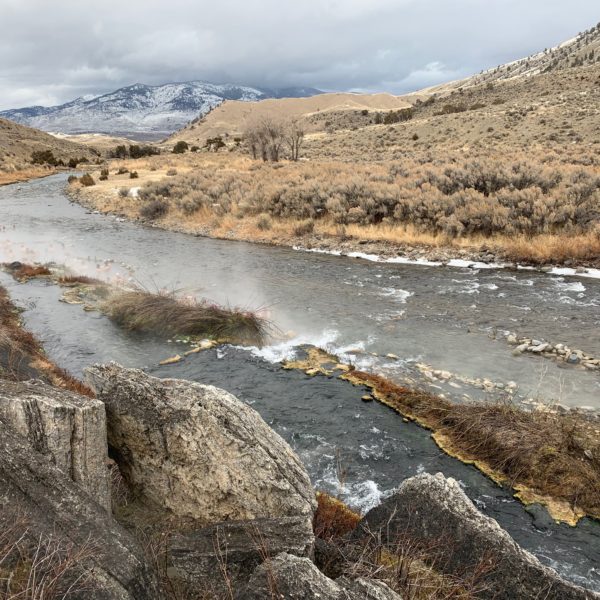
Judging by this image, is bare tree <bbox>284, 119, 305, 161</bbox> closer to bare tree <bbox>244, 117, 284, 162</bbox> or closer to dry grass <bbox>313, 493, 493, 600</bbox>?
bare tree <bbox>244, 117, 284, 162</bbox>

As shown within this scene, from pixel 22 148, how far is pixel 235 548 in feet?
357

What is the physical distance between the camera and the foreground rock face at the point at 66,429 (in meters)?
5.00

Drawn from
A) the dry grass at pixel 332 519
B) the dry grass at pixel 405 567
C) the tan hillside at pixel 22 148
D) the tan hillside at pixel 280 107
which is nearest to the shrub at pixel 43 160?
the tan hillside at pixel 22 148

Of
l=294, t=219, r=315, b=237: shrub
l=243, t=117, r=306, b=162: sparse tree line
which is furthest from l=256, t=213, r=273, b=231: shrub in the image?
l=243, t=117, r=306, b=162: sparse tree line

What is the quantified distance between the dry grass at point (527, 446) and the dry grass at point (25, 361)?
281 inches

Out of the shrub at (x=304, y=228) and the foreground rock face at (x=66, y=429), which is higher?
the shrub at (x=304, y=228)

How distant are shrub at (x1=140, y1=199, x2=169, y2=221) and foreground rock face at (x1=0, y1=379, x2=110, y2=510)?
30481mm

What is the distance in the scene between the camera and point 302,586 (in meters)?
3.62

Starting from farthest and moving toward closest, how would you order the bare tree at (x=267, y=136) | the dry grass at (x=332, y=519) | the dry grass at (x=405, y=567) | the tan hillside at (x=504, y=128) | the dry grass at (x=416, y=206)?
the bare tree at (x=267, y=136) < the tan hillside at (x=504, y=128) < the dry grass at (x=416, y=206) < the dry grass at (x=332, y=519) < the dry grass at (x=405, y=567)

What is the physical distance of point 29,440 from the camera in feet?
16.2

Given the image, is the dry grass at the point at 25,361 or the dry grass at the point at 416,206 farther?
the dry grass at the point at 416,206

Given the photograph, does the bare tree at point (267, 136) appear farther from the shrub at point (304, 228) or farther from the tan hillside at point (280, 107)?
the tan hillside at point (280, 107)

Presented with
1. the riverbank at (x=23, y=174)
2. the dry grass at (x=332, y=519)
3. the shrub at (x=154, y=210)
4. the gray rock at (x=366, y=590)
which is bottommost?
the dry grass at (x=332, y=519)

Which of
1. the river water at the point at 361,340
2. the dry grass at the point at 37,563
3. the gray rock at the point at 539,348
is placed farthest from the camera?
the gray rock at the point at 539,348
